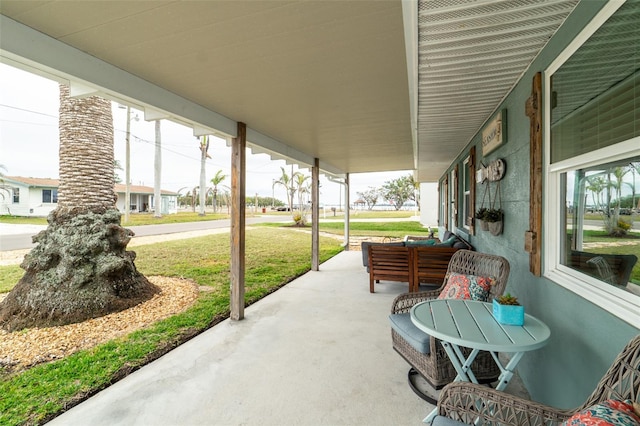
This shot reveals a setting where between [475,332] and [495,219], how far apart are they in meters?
1.67

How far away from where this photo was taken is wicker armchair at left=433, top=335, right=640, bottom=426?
0.93 m

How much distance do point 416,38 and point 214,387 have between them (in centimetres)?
278

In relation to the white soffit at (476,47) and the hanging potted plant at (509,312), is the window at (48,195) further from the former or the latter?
the hanging potted plant at (509,312)

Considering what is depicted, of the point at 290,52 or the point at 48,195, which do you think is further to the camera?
the point at 48,195

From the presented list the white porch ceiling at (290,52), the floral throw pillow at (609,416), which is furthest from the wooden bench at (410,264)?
the floral throw pillow at (609,416)

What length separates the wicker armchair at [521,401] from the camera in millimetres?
930

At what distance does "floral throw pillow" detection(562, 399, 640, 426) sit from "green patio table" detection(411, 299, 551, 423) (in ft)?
1.75

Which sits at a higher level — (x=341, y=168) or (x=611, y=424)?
(x=341, y=168)

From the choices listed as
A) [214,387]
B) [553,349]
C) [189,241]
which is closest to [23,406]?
[214,387]

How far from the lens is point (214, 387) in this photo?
2178mm

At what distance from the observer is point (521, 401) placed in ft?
3.92

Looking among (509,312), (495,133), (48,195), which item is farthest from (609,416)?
(48,195)

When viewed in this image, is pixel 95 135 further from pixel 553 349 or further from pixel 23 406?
pixel 553 349

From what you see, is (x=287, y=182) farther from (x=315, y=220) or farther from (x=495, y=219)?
(x=495, y=219)
